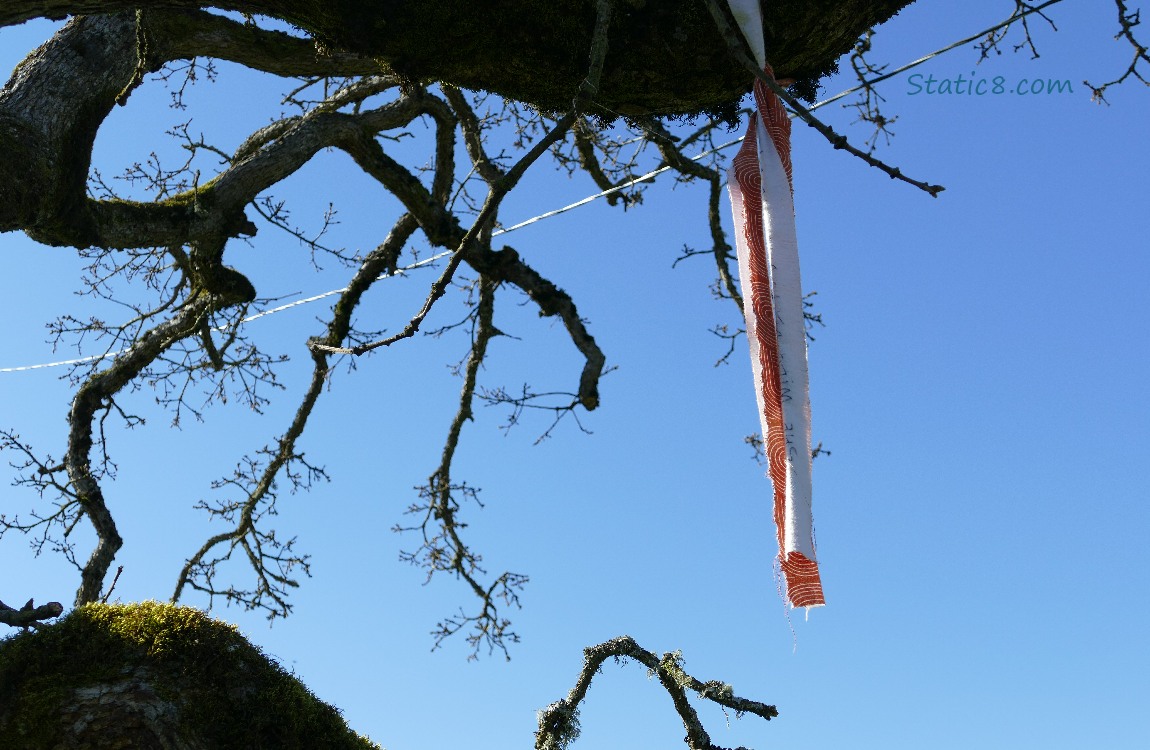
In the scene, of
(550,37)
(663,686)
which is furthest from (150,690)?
(550,37)

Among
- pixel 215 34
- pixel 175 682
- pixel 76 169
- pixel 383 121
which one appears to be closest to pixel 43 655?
pixel 175 682

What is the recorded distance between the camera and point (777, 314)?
10.1ft

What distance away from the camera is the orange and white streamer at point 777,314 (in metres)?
2.86

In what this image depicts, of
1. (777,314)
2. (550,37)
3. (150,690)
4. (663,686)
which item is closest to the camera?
(150,690)

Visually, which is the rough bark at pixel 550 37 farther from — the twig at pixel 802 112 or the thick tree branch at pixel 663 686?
the thick tree branch at pixel 663 686

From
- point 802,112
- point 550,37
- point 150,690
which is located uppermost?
point 550,37

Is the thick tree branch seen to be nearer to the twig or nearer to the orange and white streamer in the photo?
the orange and white streamer

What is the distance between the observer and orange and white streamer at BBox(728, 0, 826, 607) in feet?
9.38

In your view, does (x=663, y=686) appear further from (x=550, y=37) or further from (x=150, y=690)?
(x=550, y=37)

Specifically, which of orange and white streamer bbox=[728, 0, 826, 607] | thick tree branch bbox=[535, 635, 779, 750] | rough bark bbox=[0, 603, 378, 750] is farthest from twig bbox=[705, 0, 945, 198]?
rough bark bbox=[0, 603, 378, 750]

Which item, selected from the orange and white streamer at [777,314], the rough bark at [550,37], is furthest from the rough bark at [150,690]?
the rough bark at [550,37]

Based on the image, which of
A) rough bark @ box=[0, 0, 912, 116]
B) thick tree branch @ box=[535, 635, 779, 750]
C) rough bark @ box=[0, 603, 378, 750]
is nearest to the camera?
rough bark @ box=[0, 603, 378, 750]

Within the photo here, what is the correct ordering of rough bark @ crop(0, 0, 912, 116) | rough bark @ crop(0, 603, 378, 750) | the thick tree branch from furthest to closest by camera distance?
rough bark @ crop(0, 0, 912, 116)
the thick tree branch
rough bark @ crop(0, 603, 378, 750)

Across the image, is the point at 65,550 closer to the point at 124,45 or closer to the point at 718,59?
the point at 124,45
